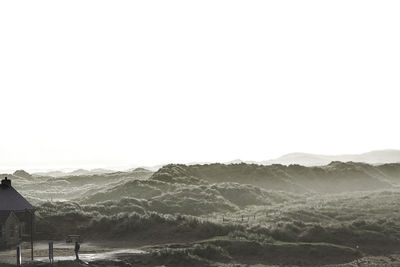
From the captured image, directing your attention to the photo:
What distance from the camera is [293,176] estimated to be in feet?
347

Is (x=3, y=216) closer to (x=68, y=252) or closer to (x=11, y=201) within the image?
(x=11, y=201)

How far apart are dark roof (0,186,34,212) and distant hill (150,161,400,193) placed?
4983 cm

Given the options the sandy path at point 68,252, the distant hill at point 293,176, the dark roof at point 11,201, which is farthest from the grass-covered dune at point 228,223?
the distant hill at point 293,176

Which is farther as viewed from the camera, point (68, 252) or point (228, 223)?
point (228, 223)

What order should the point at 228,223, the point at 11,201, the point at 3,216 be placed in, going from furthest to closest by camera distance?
the point at 228,223
the point at 11,201
the point at 3,216

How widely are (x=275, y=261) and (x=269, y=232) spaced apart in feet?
22.6

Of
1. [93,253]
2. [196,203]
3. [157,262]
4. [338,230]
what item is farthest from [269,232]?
[196,203]

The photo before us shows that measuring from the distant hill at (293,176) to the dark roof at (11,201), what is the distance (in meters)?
49.8

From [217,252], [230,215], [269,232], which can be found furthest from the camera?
[230,215]

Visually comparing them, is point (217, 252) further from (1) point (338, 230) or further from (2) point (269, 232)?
(1) point (338, 230)

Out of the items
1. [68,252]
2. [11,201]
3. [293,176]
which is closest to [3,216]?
[11,201]

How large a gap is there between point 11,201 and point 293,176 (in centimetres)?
7501

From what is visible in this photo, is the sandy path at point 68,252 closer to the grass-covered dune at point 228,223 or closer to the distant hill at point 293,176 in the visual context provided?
the grass-covered dune at point 228,223

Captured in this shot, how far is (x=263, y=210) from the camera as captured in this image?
60.3 meters
